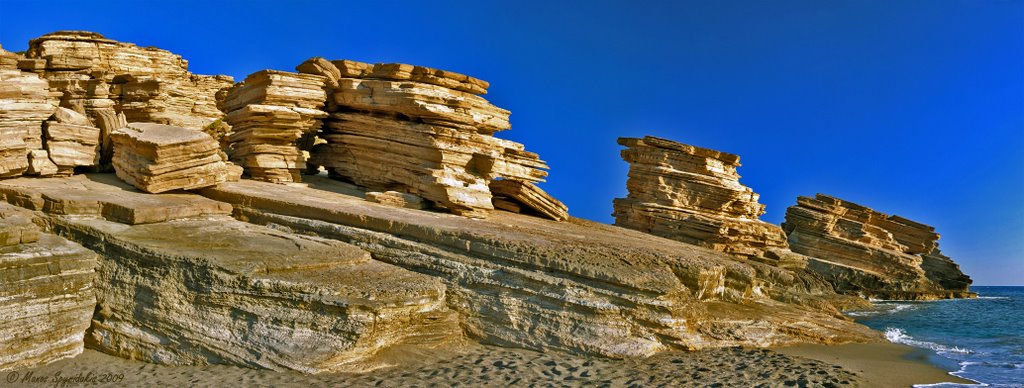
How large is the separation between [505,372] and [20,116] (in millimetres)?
11984

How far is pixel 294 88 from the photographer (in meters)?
17.0

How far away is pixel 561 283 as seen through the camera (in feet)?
35.2

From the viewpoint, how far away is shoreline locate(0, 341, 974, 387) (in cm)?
877

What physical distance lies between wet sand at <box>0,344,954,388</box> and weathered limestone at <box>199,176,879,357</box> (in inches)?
16.3

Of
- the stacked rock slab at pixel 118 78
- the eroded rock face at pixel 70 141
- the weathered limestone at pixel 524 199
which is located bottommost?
the eroded rock face at pixel 70 141

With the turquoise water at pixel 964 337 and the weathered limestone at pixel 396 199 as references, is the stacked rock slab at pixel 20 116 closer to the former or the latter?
the weathered limestone at pixel 396 199

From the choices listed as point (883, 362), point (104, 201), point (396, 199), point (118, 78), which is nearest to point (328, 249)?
point (104, 201)

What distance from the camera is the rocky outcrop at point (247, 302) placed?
925 cm

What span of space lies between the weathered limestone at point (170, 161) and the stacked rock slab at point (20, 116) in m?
1.74

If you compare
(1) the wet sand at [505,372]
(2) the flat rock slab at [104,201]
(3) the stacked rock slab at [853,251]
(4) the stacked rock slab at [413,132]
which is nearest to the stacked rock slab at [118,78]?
(4) the stacked rock slab at [413,132]

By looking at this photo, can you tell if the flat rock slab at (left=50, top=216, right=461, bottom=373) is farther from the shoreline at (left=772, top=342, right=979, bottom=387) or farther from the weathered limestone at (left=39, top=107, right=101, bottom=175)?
the shoreline at (left=772, top=342, right=979, bottom=387)

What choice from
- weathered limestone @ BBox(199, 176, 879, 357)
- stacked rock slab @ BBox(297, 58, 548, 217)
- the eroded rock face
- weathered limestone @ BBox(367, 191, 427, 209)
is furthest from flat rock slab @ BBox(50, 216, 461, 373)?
stacked rock slab @ BBox(297, 58, 548, 217)

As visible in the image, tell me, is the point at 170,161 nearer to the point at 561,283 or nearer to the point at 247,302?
the point at 247,302

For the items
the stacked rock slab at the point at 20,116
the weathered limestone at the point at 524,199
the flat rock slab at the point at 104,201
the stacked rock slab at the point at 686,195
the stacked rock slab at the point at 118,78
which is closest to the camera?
the flat rock slab at the point at 104,201
